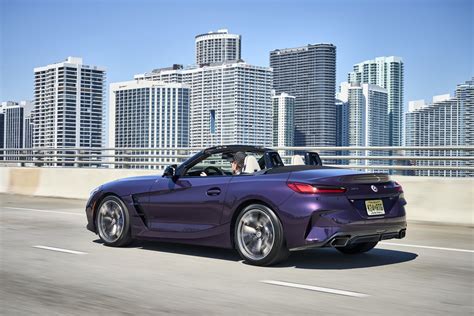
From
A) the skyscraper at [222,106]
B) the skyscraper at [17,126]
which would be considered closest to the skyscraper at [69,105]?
the skyscraper at [17,126]

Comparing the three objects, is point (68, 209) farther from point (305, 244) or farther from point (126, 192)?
point (305, 244)

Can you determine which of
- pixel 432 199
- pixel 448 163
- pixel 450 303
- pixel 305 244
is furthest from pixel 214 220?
pixel 448 163

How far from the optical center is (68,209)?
15273mm

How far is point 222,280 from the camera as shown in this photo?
20.7ft

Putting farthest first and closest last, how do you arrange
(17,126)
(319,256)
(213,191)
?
(17,126), (319,256), (213,191)

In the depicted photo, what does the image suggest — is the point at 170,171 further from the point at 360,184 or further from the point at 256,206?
the point at 360,184

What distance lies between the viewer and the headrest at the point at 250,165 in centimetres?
763

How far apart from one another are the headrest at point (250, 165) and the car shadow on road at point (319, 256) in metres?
1.04

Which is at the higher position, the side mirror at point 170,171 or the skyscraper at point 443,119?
the skyscraper at point 443,119

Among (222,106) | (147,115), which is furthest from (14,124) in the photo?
(222,106)

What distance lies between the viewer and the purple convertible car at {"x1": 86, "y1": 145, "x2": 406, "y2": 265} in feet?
22.0

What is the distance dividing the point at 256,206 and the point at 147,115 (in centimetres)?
15022

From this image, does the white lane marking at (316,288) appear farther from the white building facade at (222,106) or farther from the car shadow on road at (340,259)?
the white building facade at (222,106)

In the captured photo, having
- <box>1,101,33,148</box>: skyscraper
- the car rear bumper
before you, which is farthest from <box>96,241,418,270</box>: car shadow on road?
<box>1,101,33,148</box>: skyscraper
